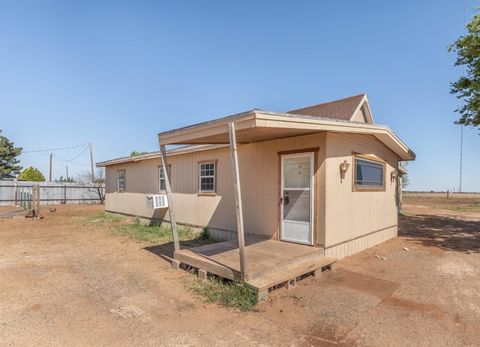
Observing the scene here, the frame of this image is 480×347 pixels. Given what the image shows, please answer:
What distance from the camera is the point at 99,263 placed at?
6.14 m

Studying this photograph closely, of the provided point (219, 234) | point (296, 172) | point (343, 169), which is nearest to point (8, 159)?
point (219, 234)

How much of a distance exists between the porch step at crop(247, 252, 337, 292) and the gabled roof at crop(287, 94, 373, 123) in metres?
5.32

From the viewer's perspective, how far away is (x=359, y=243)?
7262 mm

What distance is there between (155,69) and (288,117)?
1102 centimetres

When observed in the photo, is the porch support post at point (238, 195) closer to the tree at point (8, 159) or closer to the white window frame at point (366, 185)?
the white window frame at point (366, 185)

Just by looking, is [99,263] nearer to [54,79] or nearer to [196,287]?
[196,287]

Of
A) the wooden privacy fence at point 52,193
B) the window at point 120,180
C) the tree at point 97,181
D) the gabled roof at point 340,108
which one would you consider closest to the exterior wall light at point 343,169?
the gabled roof at point 340,108

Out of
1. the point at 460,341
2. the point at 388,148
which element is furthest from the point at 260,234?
the point at 388,148

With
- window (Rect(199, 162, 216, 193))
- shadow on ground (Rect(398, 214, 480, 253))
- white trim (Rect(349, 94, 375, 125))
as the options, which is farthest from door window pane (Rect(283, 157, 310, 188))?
shadow on ground (Rect(398, 214, 480, 253))

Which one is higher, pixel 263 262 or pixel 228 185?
pixel 228 185

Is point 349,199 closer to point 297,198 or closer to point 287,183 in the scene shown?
point 297,198

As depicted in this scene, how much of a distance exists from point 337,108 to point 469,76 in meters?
6.36

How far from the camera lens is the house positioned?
197 inches

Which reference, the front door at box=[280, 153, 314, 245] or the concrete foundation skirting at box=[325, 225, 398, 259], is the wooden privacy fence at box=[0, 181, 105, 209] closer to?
the front door at box=[280, 153, 314, 245]
